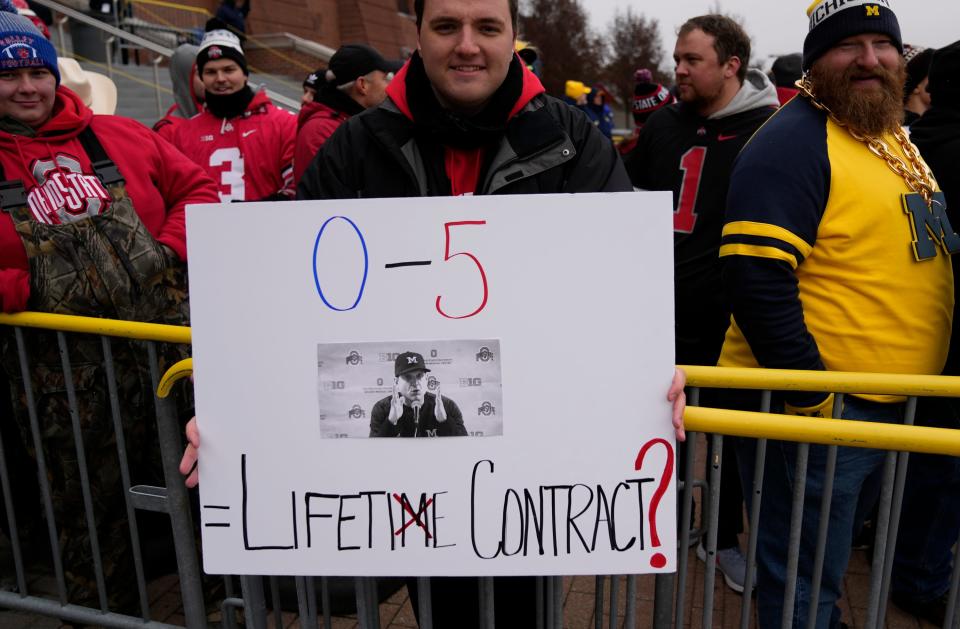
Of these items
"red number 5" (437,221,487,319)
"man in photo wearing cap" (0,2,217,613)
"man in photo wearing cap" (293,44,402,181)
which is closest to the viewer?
"red number 5" (437,221,487,319)

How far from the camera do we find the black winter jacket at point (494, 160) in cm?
189

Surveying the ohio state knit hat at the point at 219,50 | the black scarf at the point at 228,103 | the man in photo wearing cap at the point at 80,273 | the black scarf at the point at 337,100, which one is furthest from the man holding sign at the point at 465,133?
the ohio state knit hat at the point at 219,50

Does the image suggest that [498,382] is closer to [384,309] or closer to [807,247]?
[384,309]

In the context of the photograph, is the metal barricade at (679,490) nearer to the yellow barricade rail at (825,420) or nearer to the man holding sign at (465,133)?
the yellow barricade rail at (825,420)

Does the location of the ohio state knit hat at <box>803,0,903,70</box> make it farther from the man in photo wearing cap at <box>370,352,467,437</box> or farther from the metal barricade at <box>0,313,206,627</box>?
the metal barricade at <box>0,313,206,627</box>

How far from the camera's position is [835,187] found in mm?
2166

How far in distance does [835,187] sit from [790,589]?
109 cm

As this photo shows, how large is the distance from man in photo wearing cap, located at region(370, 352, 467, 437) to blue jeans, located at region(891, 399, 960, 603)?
196 cm

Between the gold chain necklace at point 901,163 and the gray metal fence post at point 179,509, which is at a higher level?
the gold chain necklace at point 901,163

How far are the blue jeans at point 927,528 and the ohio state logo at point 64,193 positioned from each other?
3.02 meters

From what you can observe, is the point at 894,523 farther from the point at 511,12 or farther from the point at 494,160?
the point at 511,12

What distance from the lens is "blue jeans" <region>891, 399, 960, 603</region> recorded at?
280 centimetres

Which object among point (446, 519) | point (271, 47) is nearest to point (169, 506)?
point (446, 519)

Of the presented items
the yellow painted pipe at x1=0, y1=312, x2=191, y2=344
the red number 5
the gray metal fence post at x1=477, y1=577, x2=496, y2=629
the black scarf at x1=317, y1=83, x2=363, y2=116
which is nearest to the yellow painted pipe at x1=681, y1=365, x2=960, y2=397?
the red number 5
